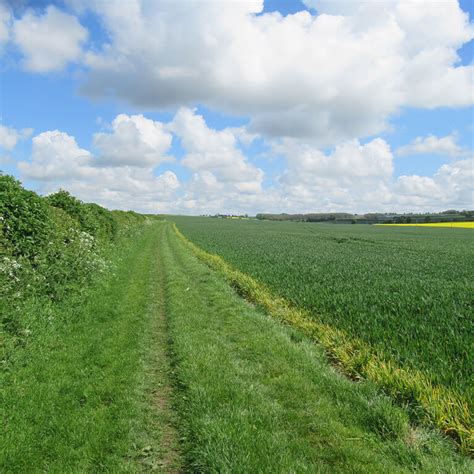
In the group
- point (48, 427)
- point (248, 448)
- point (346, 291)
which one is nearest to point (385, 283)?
point (346, 291)

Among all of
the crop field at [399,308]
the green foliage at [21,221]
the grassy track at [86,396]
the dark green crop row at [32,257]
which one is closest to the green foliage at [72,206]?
the dark green crop row at [32,257]

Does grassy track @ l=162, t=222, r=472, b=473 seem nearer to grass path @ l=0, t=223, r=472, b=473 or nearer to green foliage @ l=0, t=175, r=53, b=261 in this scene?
grass path @ l=0, t=223, r=472, b=473

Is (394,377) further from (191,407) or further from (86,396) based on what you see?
(86,396)

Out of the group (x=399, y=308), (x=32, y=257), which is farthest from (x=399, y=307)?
(x=32, y=257)

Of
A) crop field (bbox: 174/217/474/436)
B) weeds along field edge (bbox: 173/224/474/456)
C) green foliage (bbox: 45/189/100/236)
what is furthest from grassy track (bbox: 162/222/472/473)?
green foliage (bbox: 45/189/100/236)

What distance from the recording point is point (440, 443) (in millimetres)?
3988

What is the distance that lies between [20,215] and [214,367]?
6520 mm

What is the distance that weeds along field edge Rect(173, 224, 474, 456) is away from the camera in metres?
4.28

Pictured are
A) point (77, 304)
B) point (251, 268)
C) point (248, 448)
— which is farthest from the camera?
point (251, 268)

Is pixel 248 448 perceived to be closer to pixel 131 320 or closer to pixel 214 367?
pixel 214 367

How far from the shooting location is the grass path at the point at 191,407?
3.78 meters

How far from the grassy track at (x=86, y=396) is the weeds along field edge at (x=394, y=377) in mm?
3180

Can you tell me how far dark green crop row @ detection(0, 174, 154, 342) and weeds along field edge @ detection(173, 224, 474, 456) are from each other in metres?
6.04

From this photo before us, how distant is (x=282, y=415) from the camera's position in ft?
15.0
